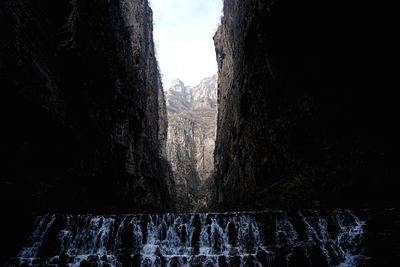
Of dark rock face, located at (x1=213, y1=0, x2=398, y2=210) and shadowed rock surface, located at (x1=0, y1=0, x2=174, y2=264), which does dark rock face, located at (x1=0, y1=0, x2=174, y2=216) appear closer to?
shadowed rock surface, located at (x1=0, y1=0, x2=174, y2=264)

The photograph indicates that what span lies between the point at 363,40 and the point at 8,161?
12.2 m

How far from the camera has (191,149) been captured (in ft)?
229

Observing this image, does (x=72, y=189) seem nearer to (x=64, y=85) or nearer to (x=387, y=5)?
(x=64, y=85)

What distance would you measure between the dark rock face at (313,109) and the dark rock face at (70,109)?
7.50 m

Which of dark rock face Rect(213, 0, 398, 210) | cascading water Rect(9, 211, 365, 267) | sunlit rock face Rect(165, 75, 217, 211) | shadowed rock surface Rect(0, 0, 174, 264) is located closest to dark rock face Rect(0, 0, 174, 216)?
shadowed rock surface Rect(0, 0, 174, 264)

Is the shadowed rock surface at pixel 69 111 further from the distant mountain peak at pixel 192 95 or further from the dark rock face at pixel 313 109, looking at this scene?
the distant mountain peak at pixel 192 95

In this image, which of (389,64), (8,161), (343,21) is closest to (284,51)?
(343,21)

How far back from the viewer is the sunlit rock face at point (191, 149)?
53.7 m

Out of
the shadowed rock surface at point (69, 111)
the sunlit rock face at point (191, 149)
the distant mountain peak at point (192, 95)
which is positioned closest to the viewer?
the shadowed rock surface at point (69, 111)

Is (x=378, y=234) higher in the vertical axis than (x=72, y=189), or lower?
lower

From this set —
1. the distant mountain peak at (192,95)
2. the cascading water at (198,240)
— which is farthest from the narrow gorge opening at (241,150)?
the distant mountain peak at (192,95)

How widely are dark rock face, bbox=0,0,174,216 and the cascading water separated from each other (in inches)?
58.0

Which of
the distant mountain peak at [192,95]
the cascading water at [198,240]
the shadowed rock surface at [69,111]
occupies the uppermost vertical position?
the distant mountain peak at [192,95]

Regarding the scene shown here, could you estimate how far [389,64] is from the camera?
11492 millimetres
